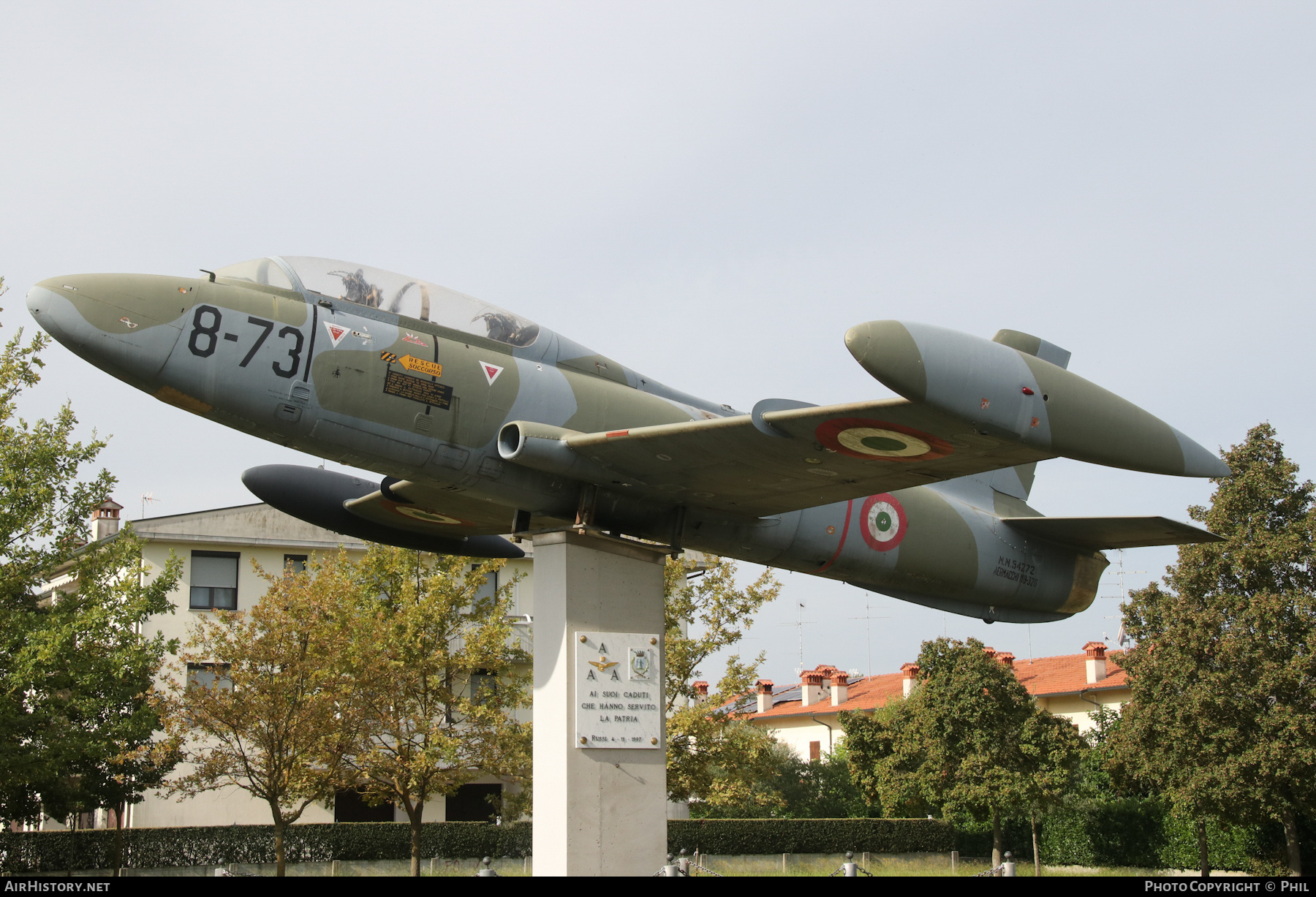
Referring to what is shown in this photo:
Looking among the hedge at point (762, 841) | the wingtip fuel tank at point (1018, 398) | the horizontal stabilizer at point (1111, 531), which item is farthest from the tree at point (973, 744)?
the wingtip fuel tank at point (1018, 398)

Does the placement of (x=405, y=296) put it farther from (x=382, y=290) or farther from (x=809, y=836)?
(x=809, y=836)

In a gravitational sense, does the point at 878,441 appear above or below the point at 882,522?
above

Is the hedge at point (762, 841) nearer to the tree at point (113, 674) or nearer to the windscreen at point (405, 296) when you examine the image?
the tree at point (113, 674)

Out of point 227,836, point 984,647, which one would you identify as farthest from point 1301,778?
point 227,836

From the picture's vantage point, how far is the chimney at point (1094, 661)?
40531 mm

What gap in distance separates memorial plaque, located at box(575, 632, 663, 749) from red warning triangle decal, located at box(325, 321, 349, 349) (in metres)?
3.71

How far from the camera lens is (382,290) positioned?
36.1 ft

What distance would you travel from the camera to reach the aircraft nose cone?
9.67 m

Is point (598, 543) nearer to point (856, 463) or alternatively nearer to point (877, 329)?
point (856, 463)

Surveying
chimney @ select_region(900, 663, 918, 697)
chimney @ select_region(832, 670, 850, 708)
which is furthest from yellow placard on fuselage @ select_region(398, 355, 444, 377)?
chimney @ select_region(832, 670, 850, 708)

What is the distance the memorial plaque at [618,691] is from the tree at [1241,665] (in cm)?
1802

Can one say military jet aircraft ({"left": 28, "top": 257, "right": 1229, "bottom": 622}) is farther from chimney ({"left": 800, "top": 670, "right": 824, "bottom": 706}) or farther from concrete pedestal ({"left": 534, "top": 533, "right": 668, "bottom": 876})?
chimney ({"left": 800, "top": 670, "right": 824, "bottom": 706})

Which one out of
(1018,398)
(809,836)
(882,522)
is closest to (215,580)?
(809,836)

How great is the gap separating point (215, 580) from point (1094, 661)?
30.3 meters
